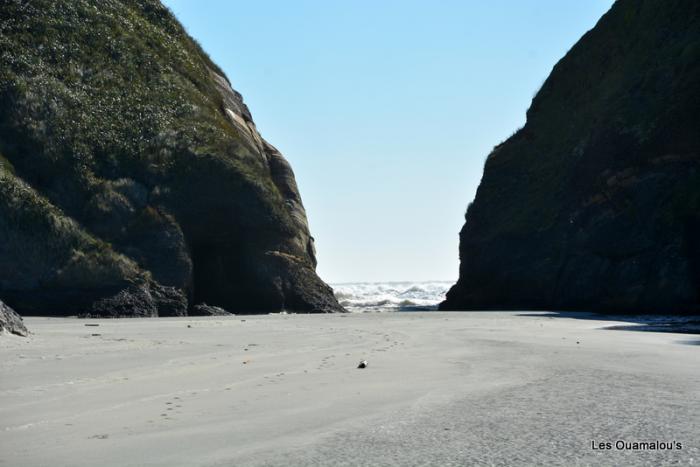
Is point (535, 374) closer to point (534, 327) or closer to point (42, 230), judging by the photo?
point (534, 327)

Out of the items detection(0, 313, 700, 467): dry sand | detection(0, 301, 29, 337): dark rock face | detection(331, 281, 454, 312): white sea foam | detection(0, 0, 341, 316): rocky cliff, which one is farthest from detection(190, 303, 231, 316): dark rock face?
detection(331, 281, 454, 312): white sea foam

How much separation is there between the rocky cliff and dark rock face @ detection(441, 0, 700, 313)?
898 centimetres

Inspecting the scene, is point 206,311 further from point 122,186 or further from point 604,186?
point 604,186

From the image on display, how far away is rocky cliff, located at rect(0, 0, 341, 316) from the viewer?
26.9m

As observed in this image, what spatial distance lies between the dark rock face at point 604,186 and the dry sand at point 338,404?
18.2 m

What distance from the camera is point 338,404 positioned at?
22.6 feet

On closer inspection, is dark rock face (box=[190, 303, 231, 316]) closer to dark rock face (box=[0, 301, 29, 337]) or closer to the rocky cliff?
the rocky cliff

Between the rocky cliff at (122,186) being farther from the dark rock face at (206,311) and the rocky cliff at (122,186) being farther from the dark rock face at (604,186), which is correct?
the dark rock face at (604,186)

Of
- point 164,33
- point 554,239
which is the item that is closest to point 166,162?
point 164,33

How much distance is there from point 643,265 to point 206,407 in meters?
25.8

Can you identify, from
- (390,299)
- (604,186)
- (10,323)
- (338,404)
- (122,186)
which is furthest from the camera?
(390,299)

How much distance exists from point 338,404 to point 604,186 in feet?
94.4

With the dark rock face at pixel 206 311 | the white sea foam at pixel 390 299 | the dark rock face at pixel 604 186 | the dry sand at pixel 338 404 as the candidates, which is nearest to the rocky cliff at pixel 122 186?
the dark rock face at pixel 206 311

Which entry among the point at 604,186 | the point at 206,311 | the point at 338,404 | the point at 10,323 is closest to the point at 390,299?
the point at 604,186
